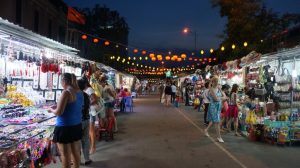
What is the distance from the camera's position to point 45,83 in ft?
31.4

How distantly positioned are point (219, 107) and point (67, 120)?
6.01 metres

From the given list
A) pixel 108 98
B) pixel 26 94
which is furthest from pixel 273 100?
pixel 26 94

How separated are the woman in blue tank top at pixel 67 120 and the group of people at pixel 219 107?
18.2 feet

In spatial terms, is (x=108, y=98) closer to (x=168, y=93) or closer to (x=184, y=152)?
(x=184, y=152)

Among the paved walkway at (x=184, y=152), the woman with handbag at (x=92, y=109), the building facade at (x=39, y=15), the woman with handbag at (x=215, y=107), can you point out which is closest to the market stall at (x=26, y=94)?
the woman with handbag at (x=92, y=109)

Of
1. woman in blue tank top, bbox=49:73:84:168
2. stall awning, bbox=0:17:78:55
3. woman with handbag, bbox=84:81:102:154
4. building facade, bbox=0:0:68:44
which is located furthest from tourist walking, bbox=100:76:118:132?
building facade, bbox=0:0:68:44

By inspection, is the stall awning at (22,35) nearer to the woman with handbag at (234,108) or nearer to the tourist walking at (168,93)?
the woman with handbag at (234,108)

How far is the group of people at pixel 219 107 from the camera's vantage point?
1076 cm

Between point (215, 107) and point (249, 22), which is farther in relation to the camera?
point (249, 22)

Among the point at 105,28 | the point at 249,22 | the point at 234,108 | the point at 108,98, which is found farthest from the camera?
the point at 105,28

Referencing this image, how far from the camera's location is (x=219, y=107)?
35.6 ft

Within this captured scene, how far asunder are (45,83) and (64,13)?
996 inches

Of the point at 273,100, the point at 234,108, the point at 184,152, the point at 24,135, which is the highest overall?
the point at 273,100

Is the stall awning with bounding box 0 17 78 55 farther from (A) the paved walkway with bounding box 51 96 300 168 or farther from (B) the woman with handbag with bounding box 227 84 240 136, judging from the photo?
(B) the woman with handbag with bounding box 227 84 240 136
